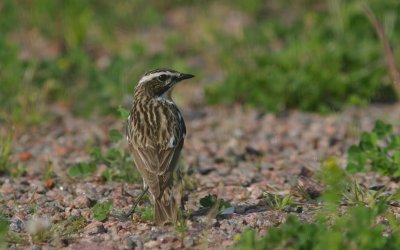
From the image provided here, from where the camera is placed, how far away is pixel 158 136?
8.00 meters

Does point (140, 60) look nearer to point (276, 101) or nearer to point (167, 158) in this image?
point (276, 101)

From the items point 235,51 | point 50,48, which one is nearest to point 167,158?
point 235,51

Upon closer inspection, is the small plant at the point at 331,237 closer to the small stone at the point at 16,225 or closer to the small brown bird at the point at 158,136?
the small brown bird at the point at 158,136

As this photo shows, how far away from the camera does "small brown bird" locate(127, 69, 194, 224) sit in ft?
24.3

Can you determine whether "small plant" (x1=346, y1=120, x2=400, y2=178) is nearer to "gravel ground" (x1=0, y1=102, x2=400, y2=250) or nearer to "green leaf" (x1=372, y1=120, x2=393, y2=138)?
"green leaf" (x1=372, y1=120, x2=393, y2=138)

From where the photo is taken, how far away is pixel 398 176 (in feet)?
28.0

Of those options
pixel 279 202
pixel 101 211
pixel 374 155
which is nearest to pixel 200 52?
pixel 374 155

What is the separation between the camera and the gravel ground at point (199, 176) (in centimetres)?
709

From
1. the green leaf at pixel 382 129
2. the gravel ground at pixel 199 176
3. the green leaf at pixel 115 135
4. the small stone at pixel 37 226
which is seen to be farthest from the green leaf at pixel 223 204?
the green leaf at pixel 382 129

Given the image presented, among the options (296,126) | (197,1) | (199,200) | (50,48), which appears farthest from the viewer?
(197,1)

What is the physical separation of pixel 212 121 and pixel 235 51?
1.87 meters

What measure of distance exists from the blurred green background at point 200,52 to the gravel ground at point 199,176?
11.2 inches

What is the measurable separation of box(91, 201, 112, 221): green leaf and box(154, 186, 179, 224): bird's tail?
1.48 feet

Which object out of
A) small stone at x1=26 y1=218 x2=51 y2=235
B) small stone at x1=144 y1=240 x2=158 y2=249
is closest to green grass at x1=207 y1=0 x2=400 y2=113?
small stone at x1=144 y1=240 x2=158 y2=249
